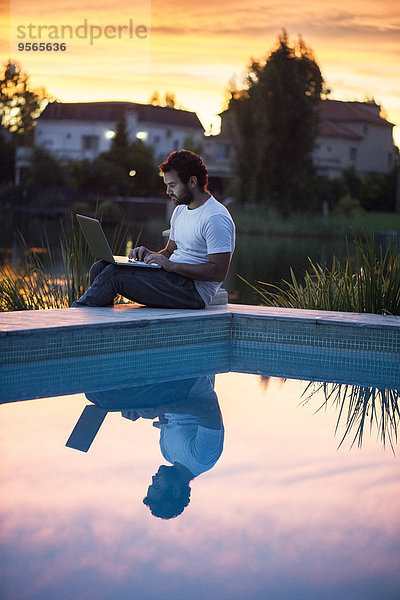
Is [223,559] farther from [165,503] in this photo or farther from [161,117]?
[161,117]

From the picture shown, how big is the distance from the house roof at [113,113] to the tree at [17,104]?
1.85 ft

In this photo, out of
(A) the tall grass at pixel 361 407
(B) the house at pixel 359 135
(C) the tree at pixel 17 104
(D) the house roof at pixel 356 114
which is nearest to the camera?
(A) the tall grass at pixel 361 407

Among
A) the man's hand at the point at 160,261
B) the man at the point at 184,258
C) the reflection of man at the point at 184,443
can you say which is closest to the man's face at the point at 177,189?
the man at the point at 184,258

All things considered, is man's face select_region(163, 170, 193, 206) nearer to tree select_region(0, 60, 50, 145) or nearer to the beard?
the beard

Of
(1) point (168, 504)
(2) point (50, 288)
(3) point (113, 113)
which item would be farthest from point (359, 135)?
(1) point (168, 504)

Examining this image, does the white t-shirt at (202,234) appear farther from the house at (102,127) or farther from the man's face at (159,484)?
the house at (102,127)

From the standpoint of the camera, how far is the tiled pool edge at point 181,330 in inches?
155

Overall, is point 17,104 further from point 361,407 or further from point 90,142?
point 361,407

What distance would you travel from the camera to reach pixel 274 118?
27.2m

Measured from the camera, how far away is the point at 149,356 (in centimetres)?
441

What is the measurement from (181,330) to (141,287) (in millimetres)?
346

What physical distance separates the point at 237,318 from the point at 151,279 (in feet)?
1.92

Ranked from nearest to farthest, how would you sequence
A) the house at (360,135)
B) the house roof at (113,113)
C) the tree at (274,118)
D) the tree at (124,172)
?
the tree at (274,118), the tree at (124,172), the house roof at (113,113), the house at (360,135)

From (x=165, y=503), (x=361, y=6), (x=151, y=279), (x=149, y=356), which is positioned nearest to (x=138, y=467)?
(x=165, y=503)
